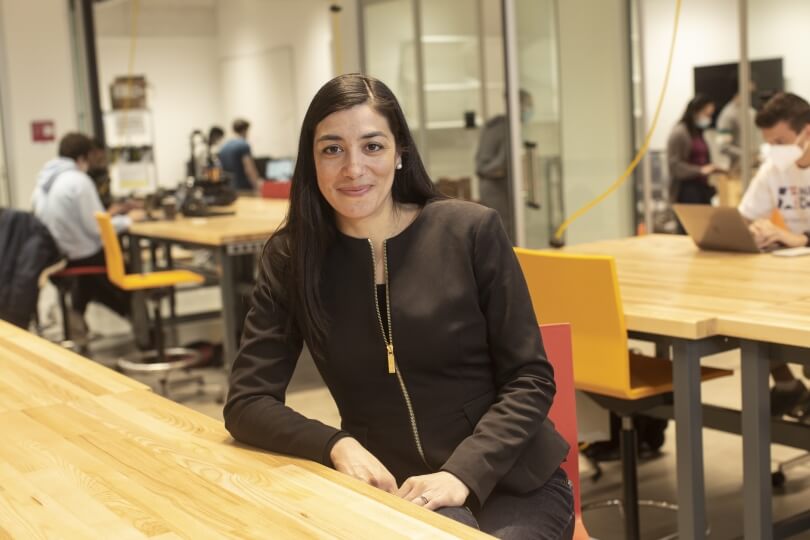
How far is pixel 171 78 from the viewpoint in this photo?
1446 cm

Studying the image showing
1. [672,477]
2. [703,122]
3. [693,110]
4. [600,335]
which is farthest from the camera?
[703,122]

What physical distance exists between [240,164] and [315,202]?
940 cm

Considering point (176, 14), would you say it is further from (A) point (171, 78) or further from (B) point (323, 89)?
(B) point (323, 89)

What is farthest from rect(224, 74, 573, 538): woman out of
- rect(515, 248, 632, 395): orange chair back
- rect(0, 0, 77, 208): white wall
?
rect(0, 0, 77, 208): white wall

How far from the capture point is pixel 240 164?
36.5 ft

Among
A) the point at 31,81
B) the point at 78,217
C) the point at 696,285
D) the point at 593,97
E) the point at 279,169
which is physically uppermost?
the point at 31,81

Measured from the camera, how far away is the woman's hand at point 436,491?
63.8 inches

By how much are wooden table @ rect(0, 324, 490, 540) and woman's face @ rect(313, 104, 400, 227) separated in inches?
18.3

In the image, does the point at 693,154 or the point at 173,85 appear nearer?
the point at 693,154

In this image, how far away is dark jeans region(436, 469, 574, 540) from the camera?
1755mm

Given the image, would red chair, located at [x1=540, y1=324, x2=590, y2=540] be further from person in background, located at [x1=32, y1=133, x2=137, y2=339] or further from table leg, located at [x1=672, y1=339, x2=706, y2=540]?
person in background, located at [x1=32, y1=133, x2=137, y2=339]

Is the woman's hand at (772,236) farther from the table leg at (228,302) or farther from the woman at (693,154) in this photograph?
the woman at (693,154)

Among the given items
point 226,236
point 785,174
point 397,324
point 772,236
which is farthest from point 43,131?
point 397,324

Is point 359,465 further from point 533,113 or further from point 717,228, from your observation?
point 533,113
